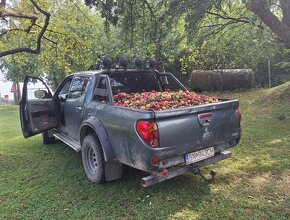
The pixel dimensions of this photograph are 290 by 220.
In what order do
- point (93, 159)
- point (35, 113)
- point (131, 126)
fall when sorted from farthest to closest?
point (35, 113) < point (93, 159) < point (131, 126)

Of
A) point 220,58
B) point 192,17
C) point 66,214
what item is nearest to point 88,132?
point 66,214

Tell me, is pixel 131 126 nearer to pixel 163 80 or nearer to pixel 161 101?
pixel 161 101

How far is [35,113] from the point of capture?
17.1 ft

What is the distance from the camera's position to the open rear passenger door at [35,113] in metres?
5.19

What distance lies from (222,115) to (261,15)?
304 centimetres

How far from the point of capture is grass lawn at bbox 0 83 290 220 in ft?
10.8

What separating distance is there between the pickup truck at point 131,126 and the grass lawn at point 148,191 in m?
0.33

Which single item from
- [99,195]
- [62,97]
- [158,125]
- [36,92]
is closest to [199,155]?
[158,125]

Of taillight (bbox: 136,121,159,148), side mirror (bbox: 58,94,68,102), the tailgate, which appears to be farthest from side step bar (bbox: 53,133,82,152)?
the tailgate

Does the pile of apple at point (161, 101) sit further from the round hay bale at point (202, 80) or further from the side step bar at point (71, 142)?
the round hay bale at point (202, 80)

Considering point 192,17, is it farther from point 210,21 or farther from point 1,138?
point 1,138

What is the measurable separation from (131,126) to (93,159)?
1.30m

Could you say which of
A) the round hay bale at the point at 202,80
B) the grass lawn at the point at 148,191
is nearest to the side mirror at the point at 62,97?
the grass lawn at the point at 148,191

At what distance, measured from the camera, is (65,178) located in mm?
4457
